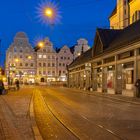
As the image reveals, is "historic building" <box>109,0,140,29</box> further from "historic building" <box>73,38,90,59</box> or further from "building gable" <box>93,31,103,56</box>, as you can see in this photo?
"historic building" <box>73,38,90,59</box>

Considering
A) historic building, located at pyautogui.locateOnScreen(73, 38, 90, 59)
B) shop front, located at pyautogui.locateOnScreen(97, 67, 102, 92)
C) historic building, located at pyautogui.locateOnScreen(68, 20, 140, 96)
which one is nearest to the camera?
historic building, located at pyautogui.locateOnScreen(68, 20, 140, 96)

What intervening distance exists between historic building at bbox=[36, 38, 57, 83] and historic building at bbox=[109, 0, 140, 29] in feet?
164

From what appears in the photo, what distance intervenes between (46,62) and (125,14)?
61.7 metres

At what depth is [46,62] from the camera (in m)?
128

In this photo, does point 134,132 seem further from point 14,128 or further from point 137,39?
point 137,39

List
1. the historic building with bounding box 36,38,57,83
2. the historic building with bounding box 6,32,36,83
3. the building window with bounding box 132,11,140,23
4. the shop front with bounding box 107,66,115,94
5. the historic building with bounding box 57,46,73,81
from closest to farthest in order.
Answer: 1. the shop front with bounding box 107,66,115,94
2. the building window with bounding box 132,11,140,23
3. the historic building with bounding box 6,32,36,83
4. the historic building with bounding box 36,38,57,83
5. the historic building with bounding box 57,46,73,81

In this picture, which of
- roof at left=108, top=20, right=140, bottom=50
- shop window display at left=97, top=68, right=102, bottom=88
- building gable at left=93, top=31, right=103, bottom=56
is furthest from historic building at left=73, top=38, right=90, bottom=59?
roof at left=108, top=20, right=140, bottom=50

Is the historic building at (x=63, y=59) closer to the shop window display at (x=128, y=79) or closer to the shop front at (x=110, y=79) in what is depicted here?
the shop front at (x=110, y=79)

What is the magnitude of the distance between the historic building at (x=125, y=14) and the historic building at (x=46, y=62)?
50054 millimetres

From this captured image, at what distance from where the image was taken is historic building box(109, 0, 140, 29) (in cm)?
6235

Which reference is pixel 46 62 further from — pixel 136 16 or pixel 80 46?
pixel 136 16

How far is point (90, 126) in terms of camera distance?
45.2ft

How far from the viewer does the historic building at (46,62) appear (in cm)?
12706

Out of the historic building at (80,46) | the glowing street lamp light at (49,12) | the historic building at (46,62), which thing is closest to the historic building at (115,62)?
the glowing street lamp light at (49,12)
